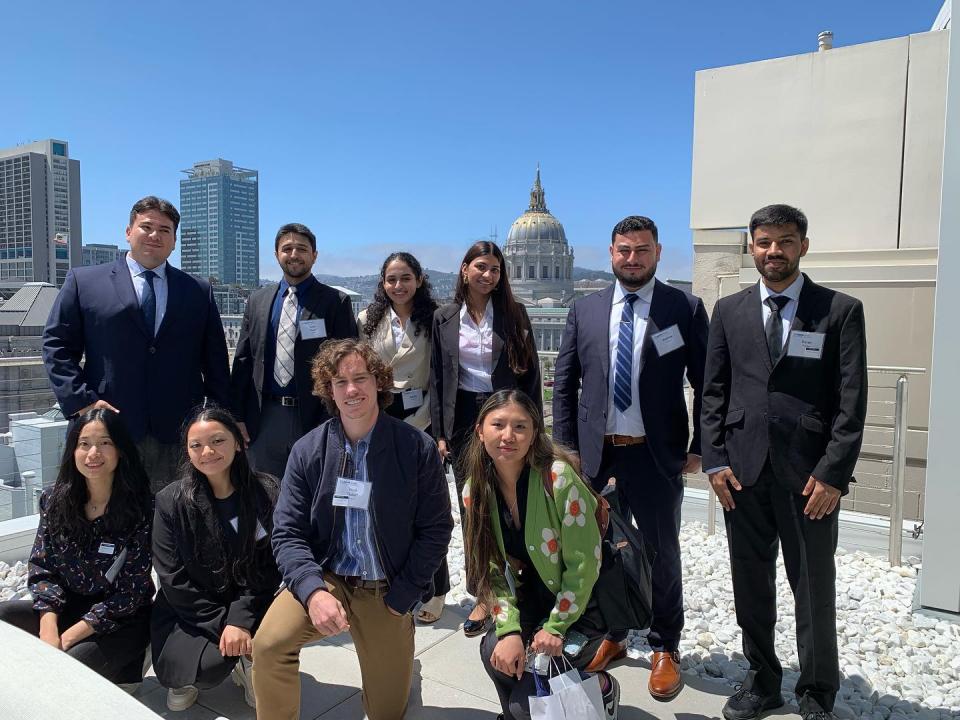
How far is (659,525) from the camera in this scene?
2766 mm

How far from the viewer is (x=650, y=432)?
2.75m

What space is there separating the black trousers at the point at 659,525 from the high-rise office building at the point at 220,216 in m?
180

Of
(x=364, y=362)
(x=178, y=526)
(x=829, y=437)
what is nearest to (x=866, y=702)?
(x=829, y=437)

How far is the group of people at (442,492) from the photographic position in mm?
2320

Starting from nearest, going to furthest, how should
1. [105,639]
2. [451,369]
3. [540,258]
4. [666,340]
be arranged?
1. [105,639]
2. [666,340]
3. [451,369]
4. [540,258]

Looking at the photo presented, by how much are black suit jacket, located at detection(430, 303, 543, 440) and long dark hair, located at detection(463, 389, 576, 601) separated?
789 millimetres

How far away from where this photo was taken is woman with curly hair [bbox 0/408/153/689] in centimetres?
258

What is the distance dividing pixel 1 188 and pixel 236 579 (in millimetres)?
119737

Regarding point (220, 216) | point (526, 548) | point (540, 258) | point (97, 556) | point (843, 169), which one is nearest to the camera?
point (526, 548)

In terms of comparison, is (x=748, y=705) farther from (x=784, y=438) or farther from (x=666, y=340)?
(x=666, y=340)

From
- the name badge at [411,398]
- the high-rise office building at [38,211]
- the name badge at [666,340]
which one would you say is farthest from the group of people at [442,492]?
the high-rise office building at [38,211]

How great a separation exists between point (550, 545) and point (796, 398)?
1040 mm

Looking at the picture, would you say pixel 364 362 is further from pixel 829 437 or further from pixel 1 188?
pixel 1 188

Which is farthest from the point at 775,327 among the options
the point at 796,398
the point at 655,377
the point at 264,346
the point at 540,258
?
the point at 540,258
